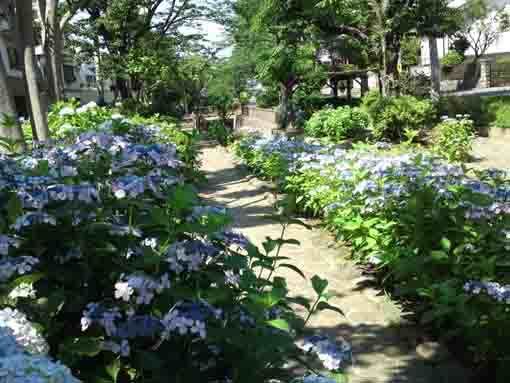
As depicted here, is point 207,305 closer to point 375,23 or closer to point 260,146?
point 260,146

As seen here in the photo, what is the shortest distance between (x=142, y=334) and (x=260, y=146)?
8.47 metres

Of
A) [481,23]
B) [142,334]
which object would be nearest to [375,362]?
[142,334]

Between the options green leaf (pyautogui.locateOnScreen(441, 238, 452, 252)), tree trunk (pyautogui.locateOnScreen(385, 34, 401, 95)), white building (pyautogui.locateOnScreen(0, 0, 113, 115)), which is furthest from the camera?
white building (pyautogui.locateOnScreen(0, 0, 113, 115))

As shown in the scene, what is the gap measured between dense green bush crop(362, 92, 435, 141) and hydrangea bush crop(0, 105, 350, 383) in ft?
41.4

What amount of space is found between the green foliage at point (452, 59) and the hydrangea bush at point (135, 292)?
142 feet

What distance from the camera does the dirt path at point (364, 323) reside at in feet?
10.6

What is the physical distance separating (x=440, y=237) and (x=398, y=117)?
35.4 ft

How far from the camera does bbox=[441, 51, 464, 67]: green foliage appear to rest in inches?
1602

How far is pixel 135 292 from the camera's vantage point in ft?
5.63

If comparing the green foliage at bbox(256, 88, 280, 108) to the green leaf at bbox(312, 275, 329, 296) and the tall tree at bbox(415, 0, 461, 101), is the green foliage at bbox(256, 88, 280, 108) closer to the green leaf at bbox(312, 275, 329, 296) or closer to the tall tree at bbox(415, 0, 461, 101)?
the tall tree at bbox(415, 0, 461, 101)

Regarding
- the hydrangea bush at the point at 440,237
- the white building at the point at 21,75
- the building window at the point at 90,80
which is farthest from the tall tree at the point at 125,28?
the building window at the point at 90,80

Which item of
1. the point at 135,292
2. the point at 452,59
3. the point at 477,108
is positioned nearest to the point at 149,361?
the point at 135,292

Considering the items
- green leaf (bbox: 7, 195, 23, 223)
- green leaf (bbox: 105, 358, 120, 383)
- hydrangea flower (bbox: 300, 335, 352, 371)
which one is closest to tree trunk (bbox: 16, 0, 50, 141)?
green leaf (bbox: 7, 195, 23, 223)

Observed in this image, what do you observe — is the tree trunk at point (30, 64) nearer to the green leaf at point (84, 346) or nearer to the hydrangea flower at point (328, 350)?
the green leaf at point (84, 346)
